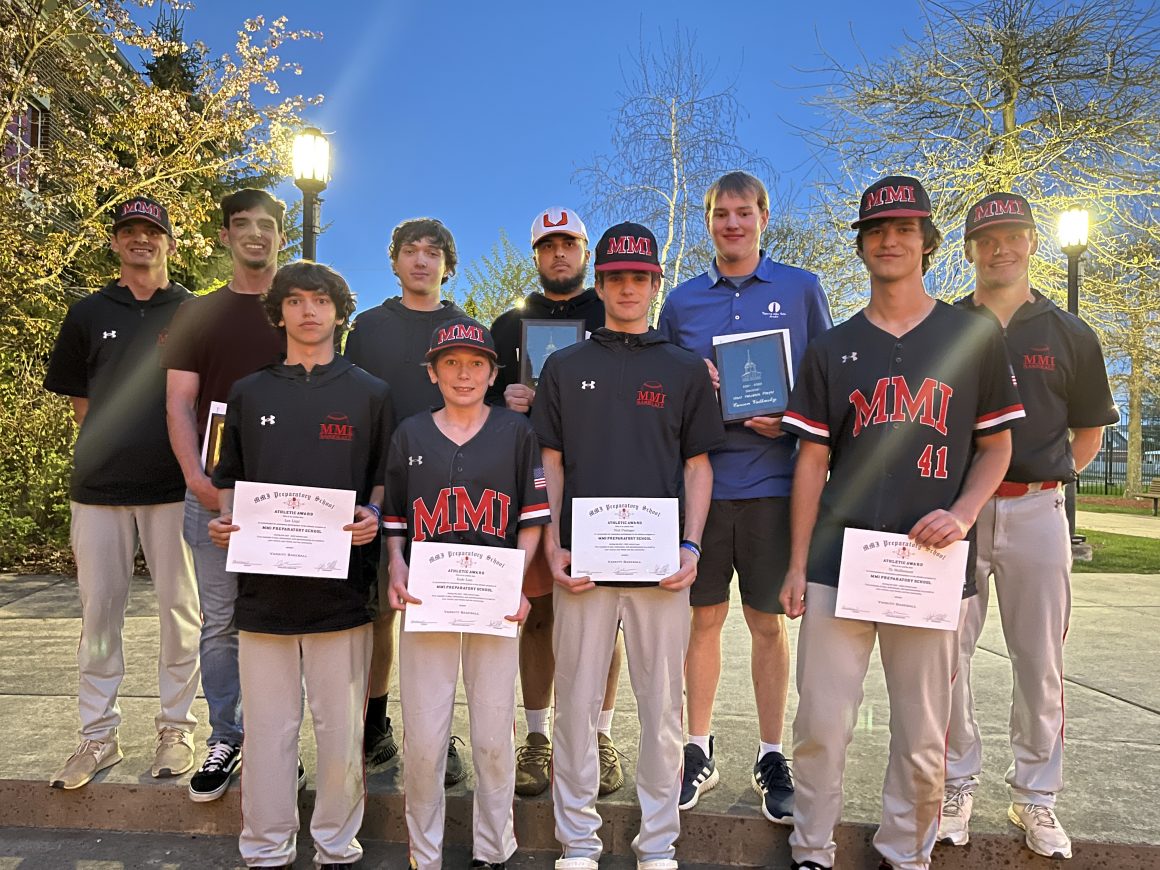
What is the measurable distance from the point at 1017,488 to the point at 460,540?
90.5 inches

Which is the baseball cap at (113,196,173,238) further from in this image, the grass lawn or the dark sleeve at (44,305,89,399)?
the grass lawn

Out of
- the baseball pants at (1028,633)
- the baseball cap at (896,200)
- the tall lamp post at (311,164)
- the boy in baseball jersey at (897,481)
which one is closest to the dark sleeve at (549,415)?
the boy in baseball jersey at (897,481)

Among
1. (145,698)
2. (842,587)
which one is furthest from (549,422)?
(145,698)

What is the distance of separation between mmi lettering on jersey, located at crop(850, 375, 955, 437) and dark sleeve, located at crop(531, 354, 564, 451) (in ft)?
3.92

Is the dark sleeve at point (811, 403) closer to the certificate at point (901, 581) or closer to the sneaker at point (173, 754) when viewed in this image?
the certificate at point (901, 581)

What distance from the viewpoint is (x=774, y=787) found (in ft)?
11.5

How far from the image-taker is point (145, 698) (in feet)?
15.3

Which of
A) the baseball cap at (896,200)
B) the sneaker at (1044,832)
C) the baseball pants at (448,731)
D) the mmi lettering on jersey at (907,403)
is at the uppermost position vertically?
the baseball cap at (896,200)

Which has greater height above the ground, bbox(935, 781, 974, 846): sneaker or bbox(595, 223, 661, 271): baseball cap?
bbox(595, 223, 661, 271): baseball cap

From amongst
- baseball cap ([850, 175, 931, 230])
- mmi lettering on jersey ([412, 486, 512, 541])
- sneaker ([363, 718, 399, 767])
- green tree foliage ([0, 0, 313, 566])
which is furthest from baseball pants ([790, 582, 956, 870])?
green tree foliage ([0, 0, 313, 566])

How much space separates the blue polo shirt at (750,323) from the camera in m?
3.57

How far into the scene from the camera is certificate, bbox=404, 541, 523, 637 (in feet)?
9.81

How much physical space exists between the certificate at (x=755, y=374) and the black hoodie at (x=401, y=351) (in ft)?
4.20

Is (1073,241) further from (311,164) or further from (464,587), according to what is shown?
(464,587)
